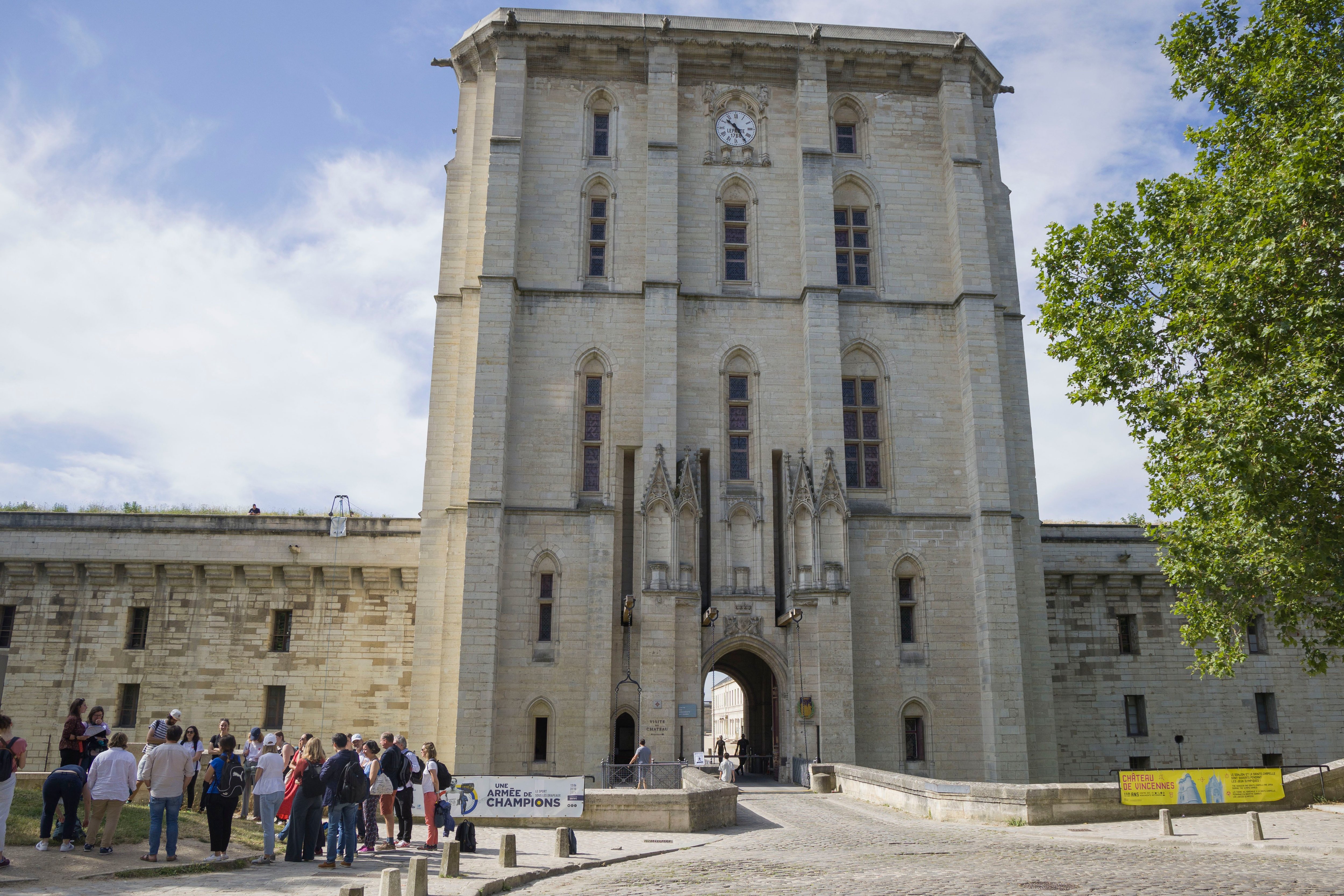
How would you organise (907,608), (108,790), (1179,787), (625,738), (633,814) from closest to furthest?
(108,790), (633,814), (1179,787), (625,738), (907,608)

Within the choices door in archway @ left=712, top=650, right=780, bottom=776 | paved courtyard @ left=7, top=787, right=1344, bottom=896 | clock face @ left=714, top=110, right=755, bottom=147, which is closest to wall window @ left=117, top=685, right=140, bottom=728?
door in archway @ left=712, top=650, right=780, bottom=776

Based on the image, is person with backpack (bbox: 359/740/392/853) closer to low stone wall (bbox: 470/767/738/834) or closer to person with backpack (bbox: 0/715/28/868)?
low stone wall (bbox: 470/767/738/834)

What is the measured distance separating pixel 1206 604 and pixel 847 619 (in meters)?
9.59

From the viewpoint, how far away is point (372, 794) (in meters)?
13.0

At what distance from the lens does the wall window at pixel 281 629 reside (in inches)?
1099

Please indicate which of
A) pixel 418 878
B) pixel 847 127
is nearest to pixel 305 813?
pixel 418 878

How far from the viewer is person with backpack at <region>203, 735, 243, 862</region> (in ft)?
36.1

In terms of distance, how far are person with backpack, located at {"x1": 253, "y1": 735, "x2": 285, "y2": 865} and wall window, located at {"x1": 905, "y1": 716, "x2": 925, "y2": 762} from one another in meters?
17.6

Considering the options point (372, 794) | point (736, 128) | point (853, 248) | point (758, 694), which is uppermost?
point (736, 128)

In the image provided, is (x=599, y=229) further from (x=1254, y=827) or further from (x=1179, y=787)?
(x=1254, y=827)

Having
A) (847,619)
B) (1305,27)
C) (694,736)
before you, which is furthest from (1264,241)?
(694,736)

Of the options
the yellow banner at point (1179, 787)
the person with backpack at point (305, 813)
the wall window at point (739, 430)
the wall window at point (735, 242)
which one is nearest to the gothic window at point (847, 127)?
the wall window at point (735, 242)

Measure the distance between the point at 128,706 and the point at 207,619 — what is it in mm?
2897

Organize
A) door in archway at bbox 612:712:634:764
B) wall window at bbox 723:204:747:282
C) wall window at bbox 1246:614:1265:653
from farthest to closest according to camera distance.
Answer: wall window at bbox 1246:614:1265:653, wall window at bbox 723:204:747:282, door in archway at bbox 612:712:634:764
